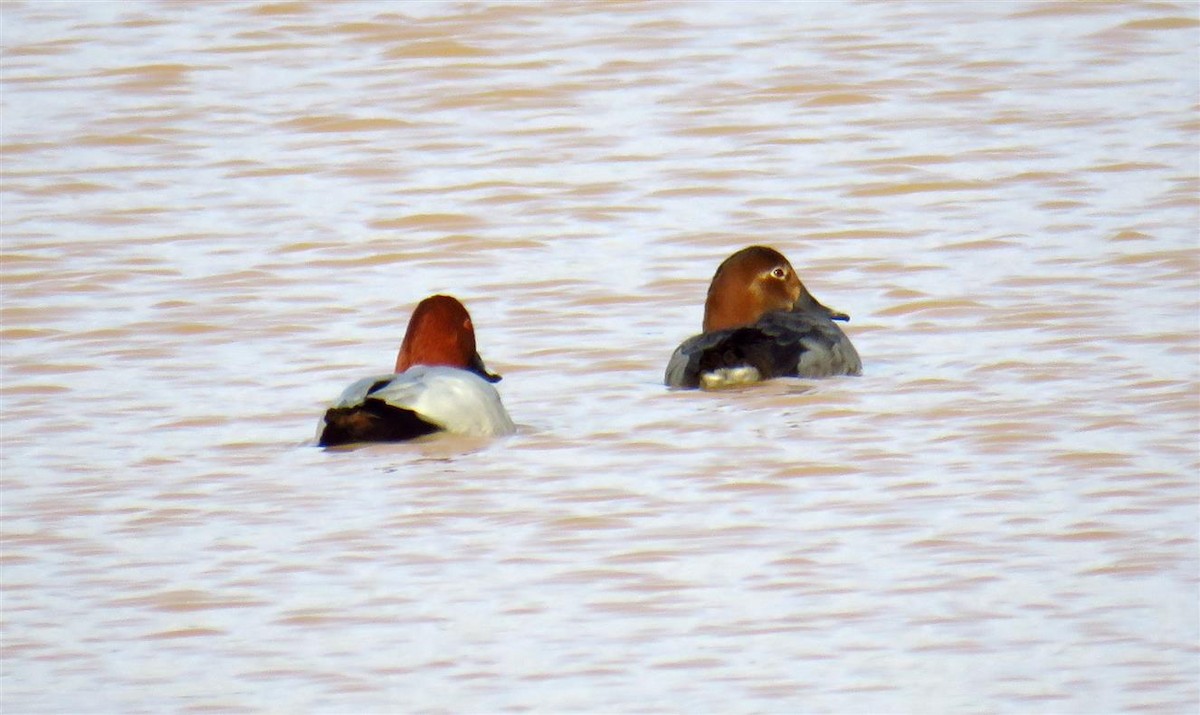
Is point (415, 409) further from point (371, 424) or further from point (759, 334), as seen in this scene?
point (759, 334)

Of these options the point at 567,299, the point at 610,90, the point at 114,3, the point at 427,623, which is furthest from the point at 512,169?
the point at 427,623

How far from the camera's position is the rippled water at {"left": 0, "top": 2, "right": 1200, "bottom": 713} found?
6105 mm

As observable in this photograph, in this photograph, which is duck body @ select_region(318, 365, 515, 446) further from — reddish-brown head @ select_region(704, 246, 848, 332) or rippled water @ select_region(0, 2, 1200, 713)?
reddish-brown head @ select_region(704, 246, 848, 332)

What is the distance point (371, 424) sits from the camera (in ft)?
27.5

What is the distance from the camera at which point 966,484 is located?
7.52 meters

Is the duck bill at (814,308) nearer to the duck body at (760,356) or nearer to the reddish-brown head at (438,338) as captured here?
the duck body at (760,356)

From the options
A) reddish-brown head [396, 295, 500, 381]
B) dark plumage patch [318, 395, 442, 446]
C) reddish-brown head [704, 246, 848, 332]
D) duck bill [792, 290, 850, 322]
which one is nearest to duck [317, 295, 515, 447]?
dark plumage patch [318, 395, 442, 446]

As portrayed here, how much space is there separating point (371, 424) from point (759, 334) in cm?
188

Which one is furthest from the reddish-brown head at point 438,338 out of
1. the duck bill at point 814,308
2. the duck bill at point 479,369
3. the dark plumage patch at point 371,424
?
the duck bill at point 814,308

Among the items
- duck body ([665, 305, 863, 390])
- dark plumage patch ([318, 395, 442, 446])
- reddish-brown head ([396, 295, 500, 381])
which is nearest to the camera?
dark plumage patch ([318, 395, 442, 446])

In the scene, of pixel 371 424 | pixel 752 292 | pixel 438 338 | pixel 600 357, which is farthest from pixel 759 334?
pixel 371 424

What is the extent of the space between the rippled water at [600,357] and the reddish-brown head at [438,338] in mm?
412

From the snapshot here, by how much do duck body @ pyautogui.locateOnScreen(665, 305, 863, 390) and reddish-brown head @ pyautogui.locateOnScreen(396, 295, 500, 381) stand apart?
31.7 inches

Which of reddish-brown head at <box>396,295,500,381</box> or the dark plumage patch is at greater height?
reddish-brown head at <box>396,295,500,381</box>
